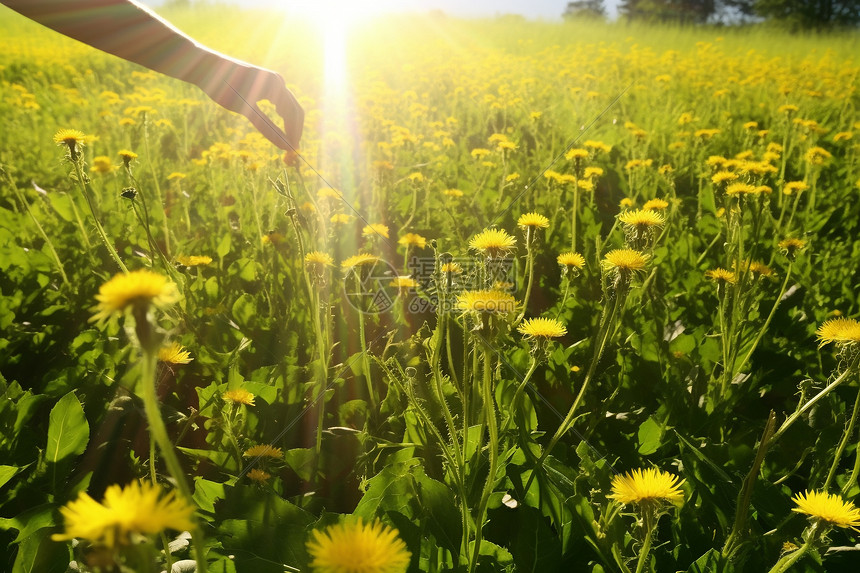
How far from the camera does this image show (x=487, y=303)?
95 cm

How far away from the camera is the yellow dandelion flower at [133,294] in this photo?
461 millimetres

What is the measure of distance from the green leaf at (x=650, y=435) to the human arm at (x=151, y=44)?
114cm

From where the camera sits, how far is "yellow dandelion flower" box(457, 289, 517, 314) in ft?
3.07

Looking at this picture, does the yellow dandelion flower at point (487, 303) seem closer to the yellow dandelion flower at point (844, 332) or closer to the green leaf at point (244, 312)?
the yellow dandelion flower at point (844, 332)

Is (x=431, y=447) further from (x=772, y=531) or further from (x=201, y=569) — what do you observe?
(x=201, y=569)

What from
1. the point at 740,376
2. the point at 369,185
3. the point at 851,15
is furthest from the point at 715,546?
the point at 851,15

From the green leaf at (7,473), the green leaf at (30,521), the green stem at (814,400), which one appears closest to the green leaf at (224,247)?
the green leaf at (7,473)

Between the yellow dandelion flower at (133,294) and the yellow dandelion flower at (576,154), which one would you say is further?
the yellow dandelion flower at (576,154)

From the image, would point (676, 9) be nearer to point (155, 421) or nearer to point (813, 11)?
point (813, 11)

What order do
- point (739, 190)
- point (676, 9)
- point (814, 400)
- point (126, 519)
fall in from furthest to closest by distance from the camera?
point (676, 9)
point (739, 190)
point (814, 400)
point (126, 519)

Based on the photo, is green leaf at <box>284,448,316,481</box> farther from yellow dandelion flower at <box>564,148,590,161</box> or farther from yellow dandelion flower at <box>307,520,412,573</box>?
yellow dandelion flower at <box>564,148,590,161</box>

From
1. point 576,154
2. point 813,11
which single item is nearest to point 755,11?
point 813,11

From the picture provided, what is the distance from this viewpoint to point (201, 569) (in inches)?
19.8

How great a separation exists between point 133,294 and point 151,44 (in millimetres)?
1381
